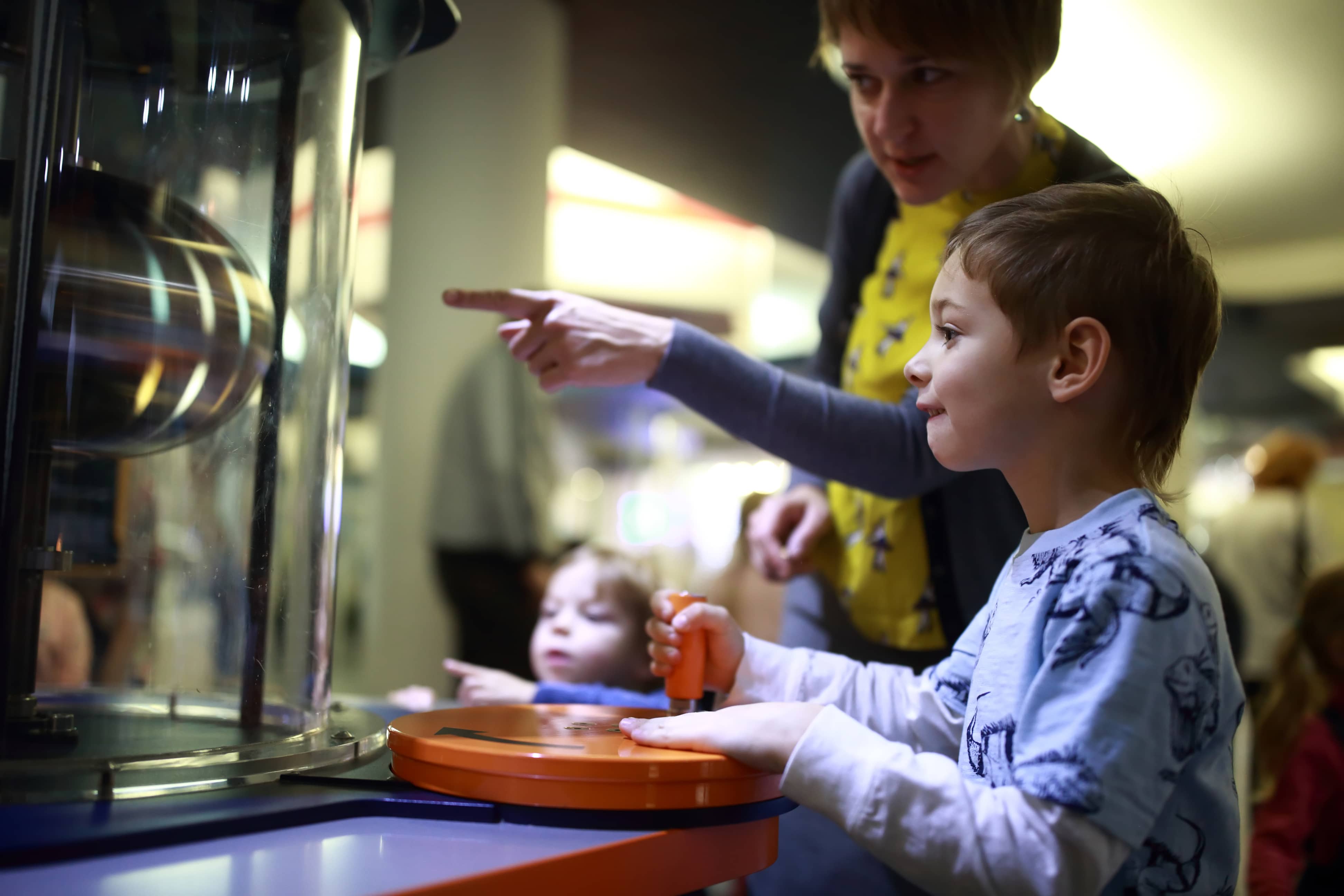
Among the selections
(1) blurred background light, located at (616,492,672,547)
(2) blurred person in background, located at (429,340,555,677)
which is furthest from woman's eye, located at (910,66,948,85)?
(1) blurred background light, located at (616,492,672,547)

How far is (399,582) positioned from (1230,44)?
203 centimetres

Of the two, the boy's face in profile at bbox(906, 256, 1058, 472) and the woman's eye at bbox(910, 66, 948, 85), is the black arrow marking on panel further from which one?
the woman's eye at bbox(910, 66, 948, 85)

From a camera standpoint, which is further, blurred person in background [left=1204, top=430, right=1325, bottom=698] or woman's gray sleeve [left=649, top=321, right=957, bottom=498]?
blurred person in background [left=1204, top=430, right=1325, bottom=698]

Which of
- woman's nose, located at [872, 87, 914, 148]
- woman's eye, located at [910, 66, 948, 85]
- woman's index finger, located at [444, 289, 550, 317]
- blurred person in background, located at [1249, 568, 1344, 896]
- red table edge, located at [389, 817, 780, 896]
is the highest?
woman's eye, located at [910, 66, 948, 85]

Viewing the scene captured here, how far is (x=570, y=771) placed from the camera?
54cm

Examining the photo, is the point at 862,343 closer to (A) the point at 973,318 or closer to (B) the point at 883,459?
(B) the point at 883,459

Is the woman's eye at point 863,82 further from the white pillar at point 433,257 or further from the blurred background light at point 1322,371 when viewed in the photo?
the blurred background light at point 1322,371

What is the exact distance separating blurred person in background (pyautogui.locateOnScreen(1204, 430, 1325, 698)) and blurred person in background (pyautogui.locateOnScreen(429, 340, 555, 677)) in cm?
216

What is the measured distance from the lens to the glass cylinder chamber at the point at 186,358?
0.63 metres

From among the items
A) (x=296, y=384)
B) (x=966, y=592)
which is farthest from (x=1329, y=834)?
(x=296, y=384)

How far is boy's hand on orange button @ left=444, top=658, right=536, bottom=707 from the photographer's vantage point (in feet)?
3.76

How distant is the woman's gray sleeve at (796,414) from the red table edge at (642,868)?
13.4 inches

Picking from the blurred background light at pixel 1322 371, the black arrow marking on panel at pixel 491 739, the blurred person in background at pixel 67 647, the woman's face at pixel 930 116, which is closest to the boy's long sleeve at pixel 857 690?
the black arrow marking on panel at pixel 491 739

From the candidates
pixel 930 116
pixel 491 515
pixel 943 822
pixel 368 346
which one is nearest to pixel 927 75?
pixel 930 116
